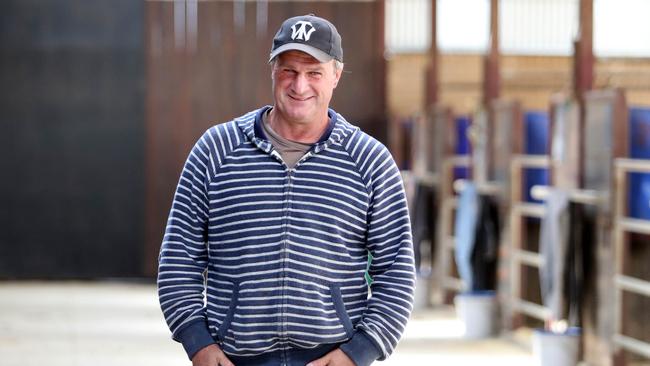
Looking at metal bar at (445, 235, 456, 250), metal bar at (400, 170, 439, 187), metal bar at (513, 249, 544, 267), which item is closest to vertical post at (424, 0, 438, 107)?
metal bar at (400, 170, 439, 187)

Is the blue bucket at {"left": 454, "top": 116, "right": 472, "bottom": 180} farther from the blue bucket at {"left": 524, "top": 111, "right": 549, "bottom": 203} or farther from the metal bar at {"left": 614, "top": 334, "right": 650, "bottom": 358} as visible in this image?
the metal bar at {"left": 614, "top": 334, "right": 650, "bottom": 358}

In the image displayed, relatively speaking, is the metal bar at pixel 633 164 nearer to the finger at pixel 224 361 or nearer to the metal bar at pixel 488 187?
the metal bar at pixel 488 187

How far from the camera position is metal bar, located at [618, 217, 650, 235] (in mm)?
5676

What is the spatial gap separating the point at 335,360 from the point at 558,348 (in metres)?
3.88

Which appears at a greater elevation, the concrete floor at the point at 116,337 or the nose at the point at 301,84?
the nose at the point at 301,84

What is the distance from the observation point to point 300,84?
2182mm

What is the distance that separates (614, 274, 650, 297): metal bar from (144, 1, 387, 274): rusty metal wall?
544 cm

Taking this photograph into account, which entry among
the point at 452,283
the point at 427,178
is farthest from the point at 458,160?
the point at 452,283

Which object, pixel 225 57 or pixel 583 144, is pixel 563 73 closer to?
pixel 225 57

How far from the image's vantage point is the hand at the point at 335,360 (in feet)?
7.25

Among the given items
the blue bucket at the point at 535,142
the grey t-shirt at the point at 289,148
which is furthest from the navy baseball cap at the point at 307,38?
the blue bucket at the point at 535,142

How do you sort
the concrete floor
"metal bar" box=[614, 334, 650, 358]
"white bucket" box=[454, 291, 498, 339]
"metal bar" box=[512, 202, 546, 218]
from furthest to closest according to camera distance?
1. "white bucket" box=[454, 291, 498, 339]
2. "metal bar" box=[512, 202, 546, 218]
3. the concrete floor
4. "metal bar" box=[614, 334, 650, 358]

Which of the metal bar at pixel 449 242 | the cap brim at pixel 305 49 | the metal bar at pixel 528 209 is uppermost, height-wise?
the cap brim at pixel 305 49

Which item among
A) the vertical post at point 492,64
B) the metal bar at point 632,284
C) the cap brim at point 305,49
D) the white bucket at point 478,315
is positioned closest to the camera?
the cap brim at point 305,49
